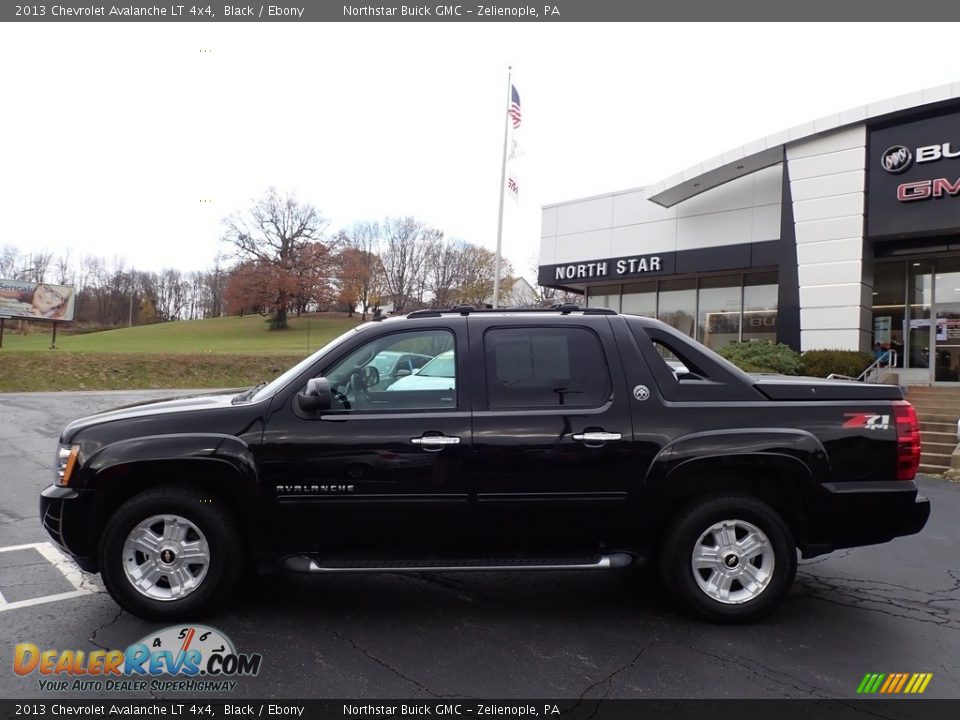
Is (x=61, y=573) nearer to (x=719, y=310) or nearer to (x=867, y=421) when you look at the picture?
(x=867, y=421)

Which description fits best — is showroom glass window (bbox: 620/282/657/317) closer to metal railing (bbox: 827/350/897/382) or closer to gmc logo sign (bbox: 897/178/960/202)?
metal railing (bbox: 827/350/897/382)

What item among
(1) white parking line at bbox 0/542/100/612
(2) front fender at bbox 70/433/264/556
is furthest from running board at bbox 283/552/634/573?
(1) white parking line at bbox 0/542/100/612

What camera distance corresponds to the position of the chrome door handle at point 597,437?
3.80 meters

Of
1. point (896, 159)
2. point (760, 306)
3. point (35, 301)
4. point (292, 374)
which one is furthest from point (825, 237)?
point (35, 301)

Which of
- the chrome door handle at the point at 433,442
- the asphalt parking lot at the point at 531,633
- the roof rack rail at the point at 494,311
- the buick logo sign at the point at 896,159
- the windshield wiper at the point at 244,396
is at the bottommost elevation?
the asphalt parking lot at the point at 531,633

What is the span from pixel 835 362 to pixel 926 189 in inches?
182

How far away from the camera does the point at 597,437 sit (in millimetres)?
3807

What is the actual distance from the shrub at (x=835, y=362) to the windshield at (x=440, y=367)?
13619mm

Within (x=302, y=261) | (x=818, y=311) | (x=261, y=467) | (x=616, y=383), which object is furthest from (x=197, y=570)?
(x=302, y=261)

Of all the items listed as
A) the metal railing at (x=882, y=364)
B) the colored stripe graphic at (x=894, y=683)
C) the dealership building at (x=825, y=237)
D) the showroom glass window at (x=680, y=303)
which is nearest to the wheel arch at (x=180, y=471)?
the colored stripe graphic at (x=894, y=683)

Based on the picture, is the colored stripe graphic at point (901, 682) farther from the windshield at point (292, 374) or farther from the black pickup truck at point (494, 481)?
the windshield at point (292, 374)

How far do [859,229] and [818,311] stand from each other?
89.5 inches

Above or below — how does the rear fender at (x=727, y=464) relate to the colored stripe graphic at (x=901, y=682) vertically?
above

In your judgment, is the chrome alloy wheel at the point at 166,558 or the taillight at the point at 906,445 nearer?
the chrome alloy wheel at the point at 166,558
